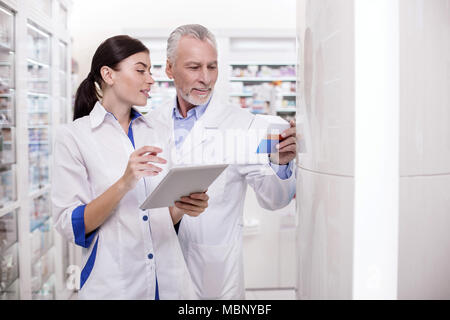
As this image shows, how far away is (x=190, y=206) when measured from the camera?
4.80 feet

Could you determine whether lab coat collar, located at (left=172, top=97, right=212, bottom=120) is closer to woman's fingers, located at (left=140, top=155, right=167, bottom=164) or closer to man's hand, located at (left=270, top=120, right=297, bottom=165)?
woman's fingers, located at (left=140, top=155, right=167, bottom=164)

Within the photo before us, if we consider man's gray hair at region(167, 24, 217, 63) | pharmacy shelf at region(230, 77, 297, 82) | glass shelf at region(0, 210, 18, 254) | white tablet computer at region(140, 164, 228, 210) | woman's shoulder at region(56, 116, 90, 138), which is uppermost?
man's gray hair at region(167, 24, 217, 63)

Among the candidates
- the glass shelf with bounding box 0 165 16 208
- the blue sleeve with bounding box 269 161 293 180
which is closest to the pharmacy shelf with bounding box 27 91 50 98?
the glass shelf with bounding box 0 165 16 208

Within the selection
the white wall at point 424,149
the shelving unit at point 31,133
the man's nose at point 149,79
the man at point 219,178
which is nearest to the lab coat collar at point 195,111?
the man at point 219,178

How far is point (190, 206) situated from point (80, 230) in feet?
1.33

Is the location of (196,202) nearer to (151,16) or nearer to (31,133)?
(151,16)

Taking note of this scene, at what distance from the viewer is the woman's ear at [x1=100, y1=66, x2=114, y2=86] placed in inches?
55.4

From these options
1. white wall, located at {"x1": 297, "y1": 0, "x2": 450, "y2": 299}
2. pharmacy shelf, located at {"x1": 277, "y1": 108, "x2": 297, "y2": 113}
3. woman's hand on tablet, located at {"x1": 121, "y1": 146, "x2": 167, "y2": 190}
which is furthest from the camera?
pharmacy shelf, located at {"x1": 277, "y1": 108, "x2": 297, "y2": 113}

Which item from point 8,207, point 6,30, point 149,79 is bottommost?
point 8,207

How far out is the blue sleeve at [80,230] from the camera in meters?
1.40

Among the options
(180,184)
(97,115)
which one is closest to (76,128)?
(97,115)

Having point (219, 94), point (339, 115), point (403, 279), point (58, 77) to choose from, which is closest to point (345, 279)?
point (403, 279)

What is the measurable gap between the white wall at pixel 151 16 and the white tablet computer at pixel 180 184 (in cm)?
60
